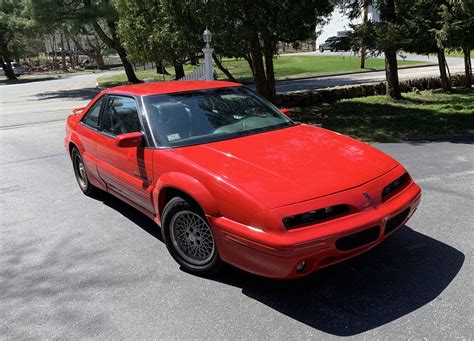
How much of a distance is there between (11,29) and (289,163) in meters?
36.8

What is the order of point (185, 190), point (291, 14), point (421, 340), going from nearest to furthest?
1. point (421, 340)
2. point (185, 190)
3. point (291, 14)

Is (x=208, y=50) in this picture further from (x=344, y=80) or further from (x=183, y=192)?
(x=344, y=80)

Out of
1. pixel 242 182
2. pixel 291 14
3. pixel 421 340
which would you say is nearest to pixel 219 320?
pixel 242 182

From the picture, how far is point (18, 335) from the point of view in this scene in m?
3.05

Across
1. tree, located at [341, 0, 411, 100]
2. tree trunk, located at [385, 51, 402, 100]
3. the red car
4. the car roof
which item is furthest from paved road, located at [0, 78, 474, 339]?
tree trunk, located at [385, 51, 402, 100]

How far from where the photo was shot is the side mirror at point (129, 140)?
3.96 metres

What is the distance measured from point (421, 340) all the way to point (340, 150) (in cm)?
164

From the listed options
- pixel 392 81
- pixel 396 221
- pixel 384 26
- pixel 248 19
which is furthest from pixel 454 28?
pixel 396 221

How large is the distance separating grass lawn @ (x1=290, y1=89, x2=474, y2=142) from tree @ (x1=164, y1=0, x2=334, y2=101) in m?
2.28

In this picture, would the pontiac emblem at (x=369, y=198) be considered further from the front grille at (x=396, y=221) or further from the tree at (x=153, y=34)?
the tree at (x=153, y=34)

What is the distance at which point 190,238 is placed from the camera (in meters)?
3.72

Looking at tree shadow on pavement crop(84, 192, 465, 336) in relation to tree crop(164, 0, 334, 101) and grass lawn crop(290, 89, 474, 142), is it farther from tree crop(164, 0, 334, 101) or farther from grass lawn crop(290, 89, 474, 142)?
tree crop(164, 0, 334, 101)

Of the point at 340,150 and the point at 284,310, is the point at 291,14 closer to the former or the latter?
the point at 340,150

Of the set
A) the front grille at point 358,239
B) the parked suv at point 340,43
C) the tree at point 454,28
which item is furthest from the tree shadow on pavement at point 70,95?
the front grille at point 358,239
